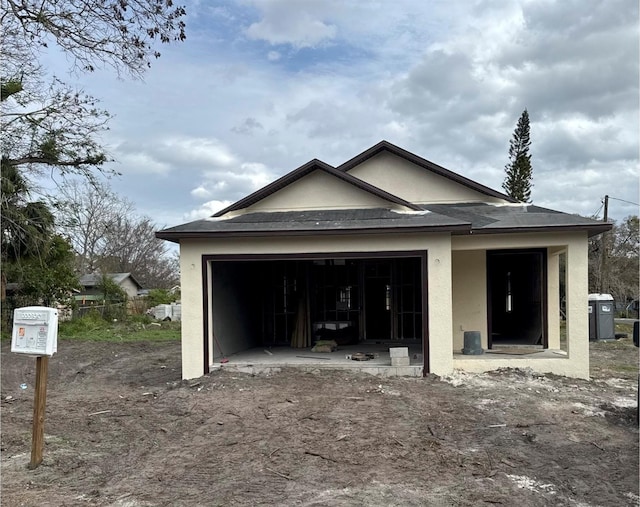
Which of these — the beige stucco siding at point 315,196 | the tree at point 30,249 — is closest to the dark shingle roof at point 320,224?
the beige stucco siding at point 315,196

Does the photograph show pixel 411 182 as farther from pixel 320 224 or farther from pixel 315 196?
pixel 320 224

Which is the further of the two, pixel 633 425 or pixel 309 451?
pixel 633 425

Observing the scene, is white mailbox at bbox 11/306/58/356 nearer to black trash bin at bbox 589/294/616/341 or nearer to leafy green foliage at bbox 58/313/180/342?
leafy green foliage at bbox 58/313/180/342

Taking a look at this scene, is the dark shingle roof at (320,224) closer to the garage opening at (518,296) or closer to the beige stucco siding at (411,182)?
the beige stucco siding at (411,182)

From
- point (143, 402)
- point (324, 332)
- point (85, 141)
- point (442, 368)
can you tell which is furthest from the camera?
point (85, 141)

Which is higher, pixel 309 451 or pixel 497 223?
pixel 497 223

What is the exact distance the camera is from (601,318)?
1762cm

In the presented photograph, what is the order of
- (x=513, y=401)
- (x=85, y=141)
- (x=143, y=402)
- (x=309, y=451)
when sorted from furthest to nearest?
(x=85, y=141), (x=143, y=402), (x=513, y=401), (x=309, y=451)

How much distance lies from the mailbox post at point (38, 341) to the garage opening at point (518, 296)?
9.74 meters

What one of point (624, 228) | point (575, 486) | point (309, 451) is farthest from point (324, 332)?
point (624, 228)

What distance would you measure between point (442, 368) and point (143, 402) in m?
5.46

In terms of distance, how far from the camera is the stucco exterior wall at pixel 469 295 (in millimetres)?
12406

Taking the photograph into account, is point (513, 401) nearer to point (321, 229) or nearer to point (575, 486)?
point (575, 486)

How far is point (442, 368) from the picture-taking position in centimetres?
1000
